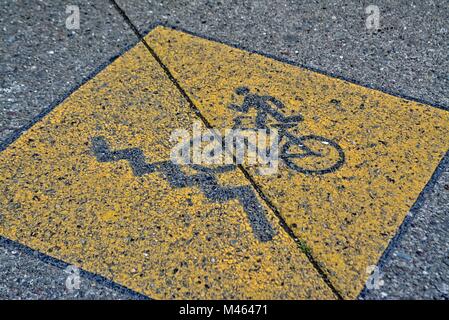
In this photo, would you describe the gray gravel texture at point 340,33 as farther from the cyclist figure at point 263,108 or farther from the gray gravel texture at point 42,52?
the cyclist figure at point 263,108

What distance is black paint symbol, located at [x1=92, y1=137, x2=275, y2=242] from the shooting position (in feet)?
8.58

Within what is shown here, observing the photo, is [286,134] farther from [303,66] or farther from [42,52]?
[42,52]

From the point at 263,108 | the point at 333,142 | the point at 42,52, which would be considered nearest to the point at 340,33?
the point at 263,108

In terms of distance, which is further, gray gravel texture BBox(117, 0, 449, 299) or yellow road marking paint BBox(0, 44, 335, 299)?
gray gravel texture BBox(117, 0, 449, 299)

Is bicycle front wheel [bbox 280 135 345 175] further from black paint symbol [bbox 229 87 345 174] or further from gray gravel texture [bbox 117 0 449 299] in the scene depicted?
gray gravel texture [bbox 117 0 449 299]

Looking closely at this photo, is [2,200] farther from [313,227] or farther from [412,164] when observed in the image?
[412,164]

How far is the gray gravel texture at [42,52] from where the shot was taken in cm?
321

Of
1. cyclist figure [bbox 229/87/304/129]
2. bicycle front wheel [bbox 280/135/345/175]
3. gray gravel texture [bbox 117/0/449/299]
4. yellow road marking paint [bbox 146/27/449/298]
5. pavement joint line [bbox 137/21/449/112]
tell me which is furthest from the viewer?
gray gravel texture [bbox 117/0/449/299]

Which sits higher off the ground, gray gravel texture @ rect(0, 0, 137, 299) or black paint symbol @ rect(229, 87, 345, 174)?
gray gravel texture @ rect(0, 0, 137, 299)

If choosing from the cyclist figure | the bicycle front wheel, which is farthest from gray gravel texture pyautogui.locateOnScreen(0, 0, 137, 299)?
the bicycle front wheel

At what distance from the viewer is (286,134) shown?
9.98ft

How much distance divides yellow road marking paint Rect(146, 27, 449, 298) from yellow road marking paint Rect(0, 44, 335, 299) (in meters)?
0.15

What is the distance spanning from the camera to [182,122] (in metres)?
3.11

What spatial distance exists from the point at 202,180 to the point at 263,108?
654 mm
